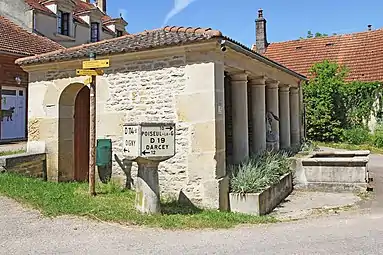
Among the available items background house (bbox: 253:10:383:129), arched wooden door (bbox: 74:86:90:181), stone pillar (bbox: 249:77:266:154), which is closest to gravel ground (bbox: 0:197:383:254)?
arched wooden door (bbox: 74:86:90:181)

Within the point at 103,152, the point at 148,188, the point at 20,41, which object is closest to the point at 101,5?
the point at 20,41

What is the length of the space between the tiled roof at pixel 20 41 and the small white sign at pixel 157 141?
12089mm

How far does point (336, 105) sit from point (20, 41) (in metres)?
16.1

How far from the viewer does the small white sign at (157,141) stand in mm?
6645

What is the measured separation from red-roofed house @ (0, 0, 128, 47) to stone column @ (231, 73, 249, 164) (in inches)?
546

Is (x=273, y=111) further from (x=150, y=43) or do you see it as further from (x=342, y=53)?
(x=342, y=53)

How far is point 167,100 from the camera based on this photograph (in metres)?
8.59

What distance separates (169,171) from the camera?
27.9ft

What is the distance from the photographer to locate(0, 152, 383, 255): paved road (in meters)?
5.05

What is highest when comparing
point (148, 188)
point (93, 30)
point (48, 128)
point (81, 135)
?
point (93, 30)

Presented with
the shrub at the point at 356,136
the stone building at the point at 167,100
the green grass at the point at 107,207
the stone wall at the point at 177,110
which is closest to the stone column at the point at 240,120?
the stone building at the point at 167,100

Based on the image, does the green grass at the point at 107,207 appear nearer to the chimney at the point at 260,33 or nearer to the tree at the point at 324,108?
the tree at the point at 324,108

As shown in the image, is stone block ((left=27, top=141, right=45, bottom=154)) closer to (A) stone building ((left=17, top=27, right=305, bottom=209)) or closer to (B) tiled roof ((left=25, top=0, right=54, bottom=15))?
(A) stone building ((left=17, top=27, right=305, bottom=209))

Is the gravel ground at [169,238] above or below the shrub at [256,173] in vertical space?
below
